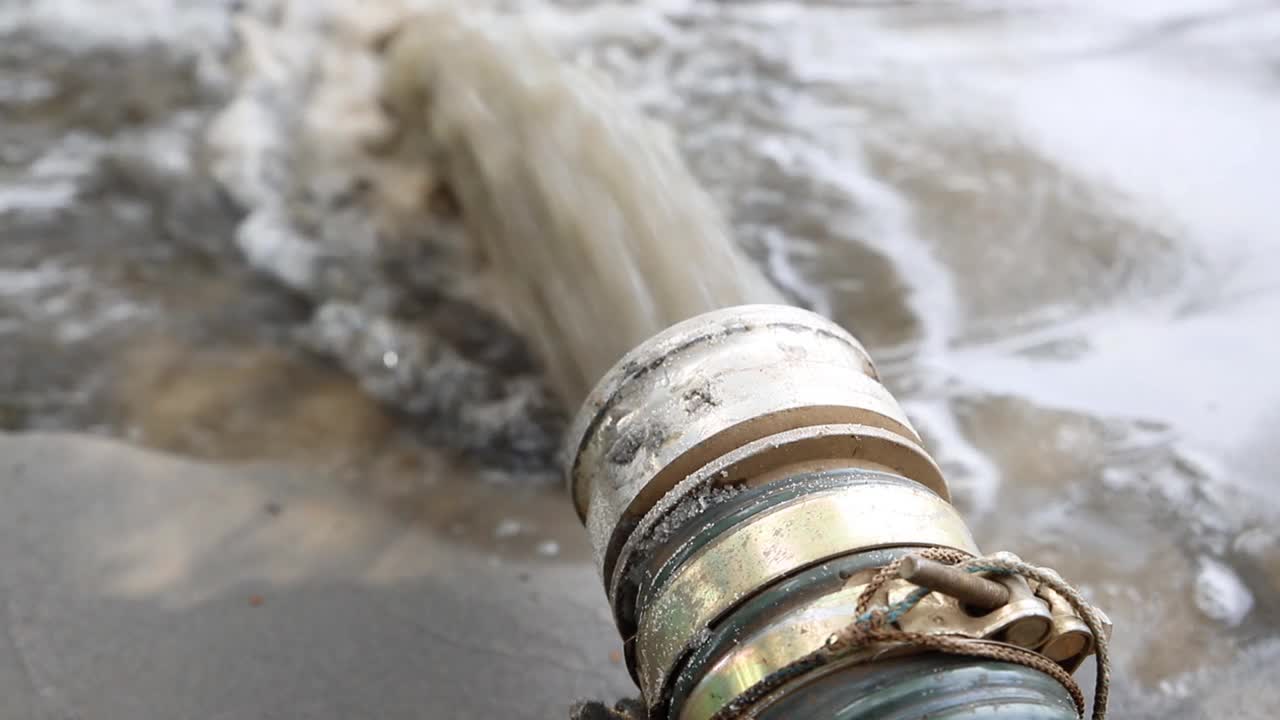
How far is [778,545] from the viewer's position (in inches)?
32.2

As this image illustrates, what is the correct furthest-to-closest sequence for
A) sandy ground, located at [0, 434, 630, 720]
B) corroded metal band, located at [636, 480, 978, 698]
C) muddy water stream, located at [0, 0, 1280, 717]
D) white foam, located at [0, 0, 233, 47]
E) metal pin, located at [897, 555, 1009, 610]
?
1. white foam, located at [0, 0, 233, 47]
2. muddy water stream, located at [0, 0, 1280, 717]
3. sandy ground, located at [0, 434, 630, 720]
4. corroded metal band, located at [636, 480, 978, 698]
5. metal pin, located at [897, 555, 1009, 610]

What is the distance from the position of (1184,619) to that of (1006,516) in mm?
245

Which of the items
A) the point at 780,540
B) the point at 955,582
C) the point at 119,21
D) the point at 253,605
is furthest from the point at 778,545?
→ the point at 119,21

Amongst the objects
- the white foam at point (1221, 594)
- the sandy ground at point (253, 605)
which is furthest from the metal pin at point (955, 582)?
the white foam at point (1221, 594)

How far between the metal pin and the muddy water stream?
2.00ft

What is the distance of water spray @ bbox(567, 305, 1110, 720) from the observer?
740 millimetres

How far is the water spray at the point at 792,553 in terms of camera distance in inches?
29.1

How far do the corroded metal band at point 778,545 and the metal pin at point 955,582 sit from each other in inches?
3.2

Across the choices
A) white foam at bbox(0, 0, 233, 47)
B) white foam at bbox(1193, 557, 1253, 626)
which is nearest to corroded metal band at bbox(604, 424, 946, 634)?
white foam at bbox(1193, 557, 1253, 626)

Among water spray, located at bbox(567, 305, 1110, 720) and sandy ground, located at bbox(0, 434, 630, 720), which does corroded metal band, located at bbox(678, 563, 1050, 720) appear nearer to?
water spray, located at bbox(567, 305, 1110, 720)

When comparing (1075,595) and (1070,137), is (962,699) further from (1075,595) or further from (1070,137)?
(1070,137)

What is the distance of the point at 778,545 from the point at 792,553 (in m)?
0.01

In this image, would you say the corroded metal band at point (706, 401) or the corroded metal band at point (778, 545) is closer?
the corroded metal band at point (778, 545)

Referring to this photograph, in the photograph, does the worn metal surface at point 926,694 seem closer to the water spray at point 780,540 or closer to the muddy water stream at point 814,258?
the water spray at point 780,540
